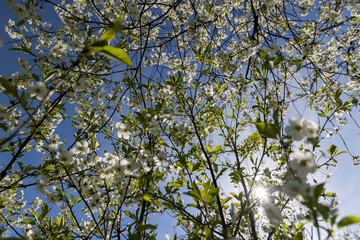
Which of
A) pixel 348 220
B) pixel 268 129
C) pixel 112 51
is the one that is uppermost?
pixel 112 51

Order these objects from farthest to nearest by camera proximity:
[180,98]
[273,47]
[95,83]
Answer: [95,83]
[180,98]
[273,47]

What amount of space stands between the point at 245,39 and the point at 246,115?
1223mm

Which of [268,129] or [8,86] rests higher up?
[8,86]

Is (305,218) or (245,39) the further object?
(245,39)

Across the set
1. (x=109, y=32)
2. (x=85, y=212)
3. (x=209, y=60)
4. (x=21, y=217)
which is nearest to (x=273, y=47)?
(x=209, y=60)

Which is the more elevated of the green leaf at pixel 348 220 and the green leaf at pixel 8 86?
the green leaf at pixel 8 86

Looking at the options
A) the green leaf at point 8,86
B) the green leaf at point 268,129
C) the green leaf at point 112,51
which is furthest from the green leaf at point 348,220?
the green leaf at point 8,86

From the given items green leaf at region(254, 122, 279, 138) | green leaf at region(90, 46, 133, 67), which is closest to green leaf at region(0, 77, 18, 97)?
green leaf at region(90, 46, 133, 67)

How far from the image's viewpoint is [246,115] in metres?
3.49

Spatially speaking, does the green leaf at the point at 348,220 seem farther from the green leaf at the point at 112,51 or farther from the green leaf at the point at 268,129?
the green leaf at the point at 112,51

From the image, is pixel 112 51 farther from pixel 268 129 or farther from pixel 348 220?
pixel 348 220

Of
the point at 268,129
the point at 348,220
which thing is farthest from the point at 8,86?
the point at 348,220

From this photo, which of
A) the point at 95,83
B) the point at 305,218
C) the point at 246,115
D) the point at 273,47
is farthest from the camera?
the point at 246,115

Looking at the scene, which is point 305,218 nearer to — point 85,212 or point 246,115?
point 246,115
